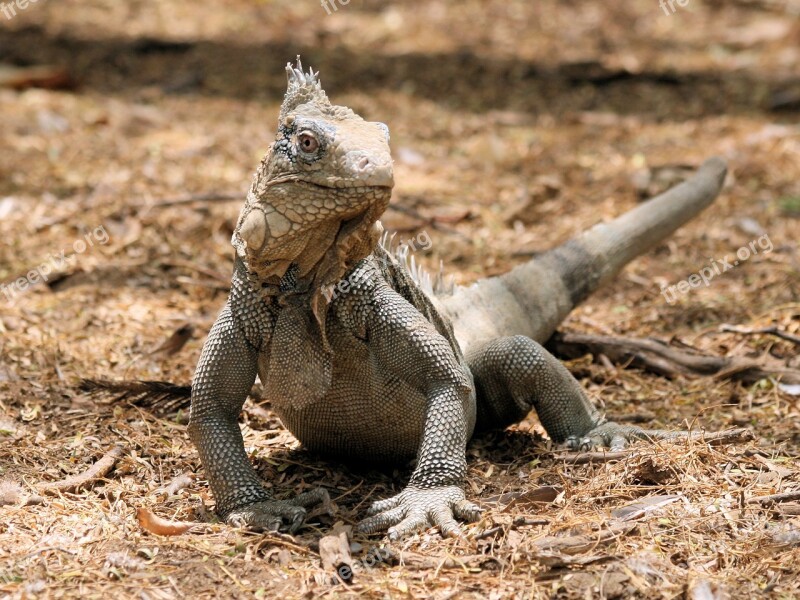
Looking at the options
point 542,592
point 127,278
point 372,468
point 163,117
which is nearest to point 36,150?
point 163,117

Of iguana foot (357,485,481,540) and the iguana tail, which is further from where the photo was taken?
the iguana tail

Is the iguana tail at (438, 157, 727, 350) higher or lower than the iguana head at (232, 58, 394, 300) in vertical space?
lower

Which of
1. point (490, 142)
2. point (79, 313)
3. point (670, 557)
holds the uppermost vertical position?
point (490, 142)

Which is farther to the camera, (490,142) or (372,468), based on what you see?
(490,142)

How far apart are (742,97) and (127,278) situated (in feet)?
29.8

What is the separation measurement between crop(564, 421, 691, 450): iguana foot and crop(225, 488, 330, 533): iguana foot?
1.64m

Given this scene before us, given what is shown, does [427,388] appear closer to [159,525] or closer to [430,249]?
[159,525]

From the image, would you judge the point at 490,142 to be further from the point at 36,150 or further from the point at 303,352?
the point at 303,352

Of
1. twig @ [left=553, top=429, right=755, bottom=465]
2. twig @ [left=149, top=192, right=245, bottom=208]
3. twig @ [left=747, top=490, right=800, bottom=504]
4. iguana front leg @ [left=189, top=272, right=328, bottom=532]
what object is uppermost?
twig @ [left=149, top=192, right=245, bottom=208]

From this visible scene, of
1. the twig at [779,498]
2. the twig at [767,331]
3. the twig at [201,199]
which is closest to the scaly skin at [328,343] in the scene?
the twig at [779,498]

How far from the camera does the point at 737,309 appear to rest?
8.19m

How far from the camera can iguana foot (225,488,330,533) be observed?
16.3ft

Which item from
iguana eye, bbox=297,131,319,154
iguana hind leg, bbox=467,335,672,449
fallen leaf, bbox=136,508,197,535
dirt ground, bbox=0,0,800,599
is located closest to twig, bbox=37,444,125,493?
dirt ground, bbox=0,0,800,599

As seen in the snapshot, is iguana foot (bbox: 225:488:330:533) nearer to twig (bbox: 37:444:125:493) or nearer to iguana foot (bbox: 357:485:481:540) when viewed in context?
iguana foot (bbox: 357:485:481:540)
